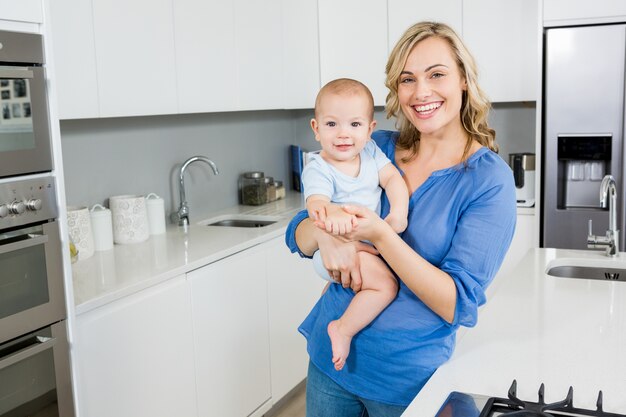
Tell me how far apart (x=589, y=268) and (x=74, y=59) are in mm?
1993

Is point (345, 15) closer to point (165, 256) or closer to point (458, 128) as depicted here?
point (165, 256)

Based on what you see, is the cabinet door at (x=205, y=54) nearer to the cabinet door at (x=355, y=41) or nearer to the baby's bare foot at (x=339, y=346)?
the cabinet door at (x=355, y=41)

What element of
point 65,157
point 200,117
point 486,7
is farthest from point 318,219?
point 486,7

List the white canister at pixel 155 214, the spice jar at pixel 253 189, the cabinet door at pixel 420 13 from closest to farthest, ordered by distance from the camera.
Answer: the white canister at pixel 155 214 → the cabinet door at pixel 420 13 → the spice jar at pixel 253 189

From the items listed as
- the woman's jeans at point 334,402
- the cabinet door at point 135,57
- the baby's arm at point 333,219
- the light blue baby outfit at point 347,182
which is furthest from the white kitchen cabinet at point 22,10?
the woman's jeans at point 334,402

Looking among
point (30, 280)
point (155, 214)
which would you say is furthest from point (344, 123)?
point (155, 214)

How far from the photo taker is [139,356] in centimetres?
247

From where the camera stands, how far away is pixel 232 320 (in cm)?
302

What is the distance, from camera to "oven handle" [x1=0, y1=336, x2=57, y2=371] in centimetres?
192

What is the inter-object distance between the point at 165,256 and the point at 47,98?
1033 mm

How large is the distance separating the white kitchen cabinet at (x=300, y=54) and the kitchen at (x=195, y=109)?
1cm

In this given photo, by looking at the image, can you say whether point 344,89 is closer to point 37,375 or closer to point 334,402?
point 334,402

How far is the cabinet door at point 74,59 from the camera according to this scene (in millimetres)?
2461

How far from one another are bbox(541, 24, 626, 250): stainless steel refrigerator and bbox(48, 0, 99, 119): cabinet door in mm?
2190
